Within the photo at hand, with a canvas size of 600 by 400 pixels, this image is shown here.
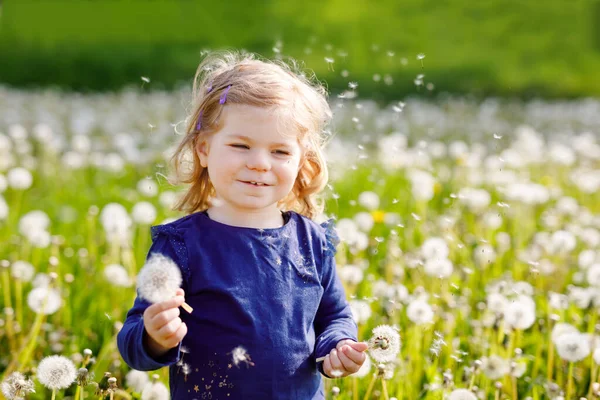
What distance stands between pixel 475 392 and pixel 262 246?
902 mm

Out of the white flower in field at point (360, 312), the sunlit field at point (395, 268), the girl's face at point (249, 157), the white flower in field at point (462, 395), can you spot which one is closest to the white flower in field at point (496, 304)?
the sunlit field at point (395, 268)

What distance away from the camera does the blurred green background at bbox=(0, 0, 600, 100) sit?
33.5 feet

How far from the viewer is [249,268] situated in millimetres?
1820

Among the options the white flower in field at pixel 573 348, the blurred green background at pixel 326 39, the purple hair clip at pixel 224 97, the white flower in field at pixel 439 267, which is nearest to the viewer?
the purple hair clip at pixel 224 97

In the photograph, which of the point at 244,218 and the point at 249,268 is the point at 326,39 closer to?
the point at 244,218

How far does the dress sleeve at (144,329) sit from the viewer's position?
169 cm

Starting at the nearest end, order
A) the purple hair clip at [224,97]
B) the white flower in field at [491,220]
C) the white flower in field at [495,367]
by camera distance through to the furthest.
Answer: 1. the purple hair clip at [224,97]
2. the white flower in field at [495,367]
3. the white flower in field at [491,220]

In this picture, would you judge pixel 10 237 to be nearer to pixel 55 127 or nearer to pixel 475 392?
pixel 475 392

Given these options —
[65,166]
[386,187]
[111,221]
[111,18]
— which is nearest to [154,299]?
[111,221]

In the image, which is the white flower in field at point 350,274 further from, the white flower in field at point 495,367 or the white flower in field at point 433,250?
the white flower in field at point 495,367

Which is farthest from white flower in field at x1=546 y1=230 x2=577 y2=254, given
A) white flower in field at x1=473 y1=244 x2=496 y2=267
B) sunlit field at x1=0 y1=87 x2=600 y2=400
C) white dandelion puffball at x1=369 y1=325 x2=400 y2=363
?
white dandelion puffball at x1=369 y1=325 x2=400 y2=363

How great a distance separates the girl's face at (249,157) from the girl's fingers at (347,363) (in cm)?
38

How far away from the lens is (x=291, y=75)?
2.02m

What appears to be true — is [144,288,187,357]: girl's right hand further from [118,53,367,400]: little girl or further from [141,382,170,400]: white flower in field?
[141,382,170,400]: white flower in field
